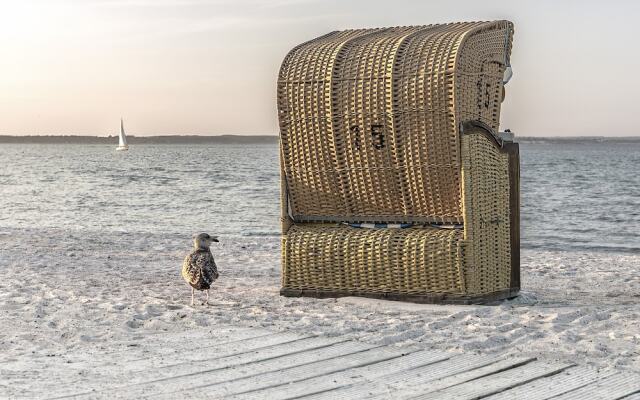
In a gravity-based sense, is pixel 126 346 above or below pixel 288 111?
below

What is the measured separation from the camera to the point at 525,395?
16.2 ft

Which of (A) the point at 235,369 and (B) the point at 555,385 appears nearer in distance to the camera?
(B) the point at 555,385

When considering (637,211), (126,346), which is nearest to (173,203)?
(637,211)

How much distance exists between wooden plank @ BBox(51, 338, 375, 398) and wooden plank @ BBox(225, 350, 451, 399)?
321 millimetres

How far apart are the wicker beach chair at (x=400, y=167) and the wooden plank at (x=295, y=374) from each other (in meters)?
1.94

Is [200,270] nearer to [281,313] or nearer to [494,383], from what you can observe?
[281,313]

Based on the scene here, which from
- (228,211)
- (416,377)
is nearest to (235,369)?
(416,377)

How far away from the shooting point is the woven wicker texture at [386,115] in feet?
24.8

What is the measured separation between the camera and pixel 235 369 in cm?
545

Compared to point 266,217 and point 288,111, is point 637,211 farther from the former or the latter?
point 288,111

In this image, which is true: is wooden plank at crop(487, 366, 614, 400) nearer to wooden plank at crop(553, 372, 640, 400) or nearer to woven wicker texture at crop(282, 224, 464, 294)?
wooden plank at crop(553, 372, 640, 400)

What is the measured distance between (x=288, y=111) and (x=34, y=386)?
3.74m

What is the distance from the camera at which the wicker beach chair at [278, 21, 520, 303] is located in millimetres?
7602

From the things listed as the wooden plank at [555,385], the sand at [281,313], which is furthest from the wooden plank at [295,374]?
the wooden plank at [555,385]
